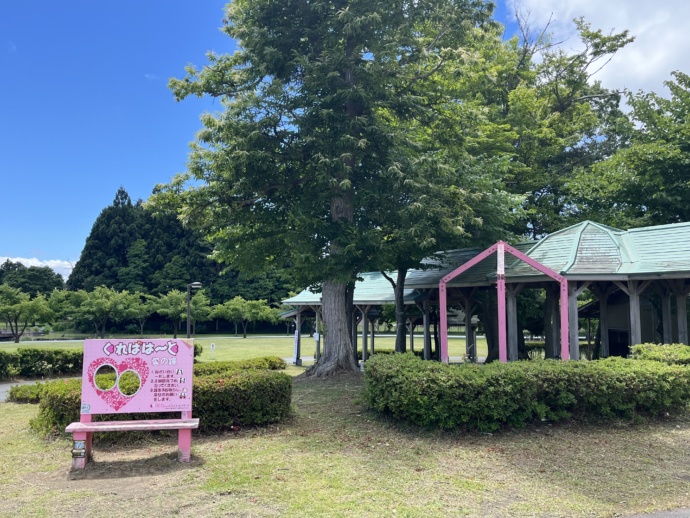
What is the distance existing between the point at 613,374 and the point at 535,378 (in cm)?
127

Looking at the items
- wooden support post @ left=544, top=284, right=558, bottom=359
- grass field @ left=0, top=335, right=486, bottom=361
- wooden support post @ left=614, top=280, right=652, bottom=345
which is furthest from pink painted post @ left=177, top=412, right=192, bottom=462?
grass field @ left=0, top=335, right=486, bottom=361

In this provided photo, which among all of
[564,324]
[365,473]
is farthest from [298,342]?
[365,473]

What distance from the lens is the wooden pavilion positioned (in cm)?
1179

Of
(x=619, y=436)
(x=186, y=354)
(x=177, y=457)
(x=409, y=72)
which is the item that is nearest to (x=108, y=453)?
(x=177, y=457)

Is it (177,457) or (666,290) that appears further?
(666,290)

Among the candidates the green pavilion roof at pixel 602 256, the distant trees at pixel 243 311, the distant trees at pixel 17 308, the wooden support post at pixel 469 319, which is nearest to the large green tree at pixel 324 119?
the green pavilion roof at pixel 602 256

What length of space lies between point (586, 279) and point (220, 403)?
9245 mm

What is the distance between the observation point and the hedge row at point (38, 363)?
1638cm

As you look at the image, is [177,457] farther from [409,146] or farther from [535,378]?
[409,146]

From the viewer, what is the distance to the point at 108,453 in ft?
21.2

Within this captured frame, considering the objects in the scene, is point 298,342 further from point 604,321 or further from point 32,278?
point 32,278

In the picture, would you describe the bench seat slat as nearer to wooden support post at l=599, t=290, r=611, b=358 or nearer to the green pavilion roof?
the green pavilion roof

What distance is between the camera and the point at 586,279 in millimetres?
12188

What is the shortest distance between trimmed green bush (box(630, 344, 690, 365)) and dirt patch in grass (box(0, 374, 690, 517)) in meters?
1.28
